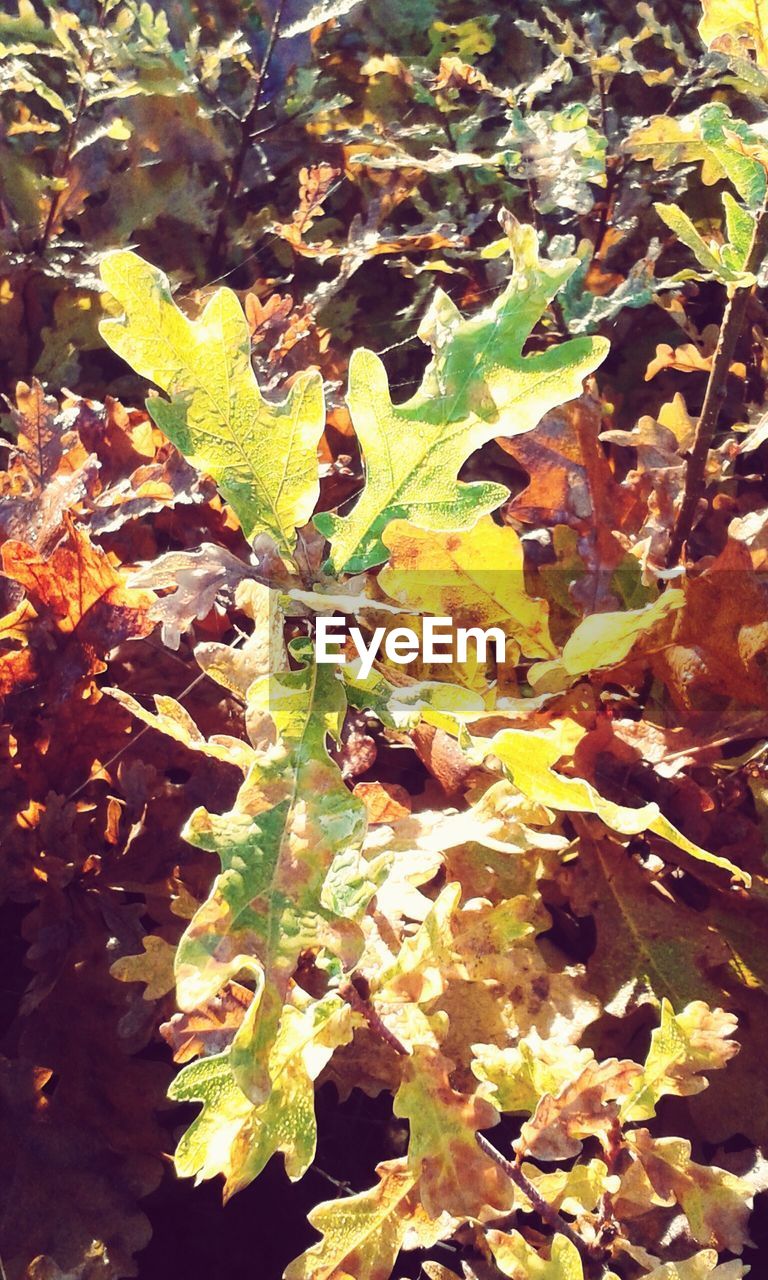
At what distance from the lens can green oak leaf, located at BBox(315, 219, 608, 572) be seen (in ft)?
2.12

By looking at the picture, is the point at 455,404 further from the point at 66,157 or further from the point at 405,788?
the point at 66,157

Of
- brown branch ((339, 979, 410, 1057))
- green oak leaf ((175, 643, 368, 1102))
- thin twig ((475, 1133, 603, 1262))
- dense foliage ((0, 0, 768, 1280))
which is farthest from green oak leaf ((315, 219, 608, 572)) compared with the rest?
thin twig ((475, 1133, 603, 1262))

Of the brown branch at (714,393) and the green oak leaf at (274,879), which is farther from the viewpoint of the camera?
the brown branch at (714,393)

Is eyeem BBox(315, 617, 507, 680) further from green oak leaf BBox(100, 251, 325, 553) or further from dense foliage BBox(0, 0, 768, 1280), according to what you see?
green oak leaf BBox(100, 251, 325, 553)

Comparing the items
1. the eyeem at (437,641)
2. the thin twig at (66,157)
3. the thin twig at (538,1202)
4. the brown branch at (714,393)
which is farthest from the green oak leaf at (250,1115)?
the thin twig at (66,157)

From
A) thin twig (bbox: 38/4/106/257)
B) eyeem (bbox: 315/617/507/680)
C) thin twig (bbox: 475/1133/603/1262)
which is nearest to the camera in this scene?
thin twig (bbox: 475/1133/603/1262)

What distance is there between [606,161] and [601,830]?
32.6 inches

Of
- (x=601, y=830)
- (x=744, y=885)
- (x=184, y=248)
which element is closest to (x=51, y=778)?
(x=601, y=830)

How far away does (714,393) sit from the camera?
79 cm

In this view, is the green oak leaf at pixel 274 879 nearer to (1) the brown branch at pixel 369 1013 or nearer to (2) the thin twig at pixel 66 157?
(1) the brown branch at pixel 369 1013

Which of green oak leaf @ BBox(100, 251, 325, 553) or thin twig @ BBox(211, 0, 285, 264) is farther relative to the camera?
thin twig @ BBox(211, 0, 285, 264)

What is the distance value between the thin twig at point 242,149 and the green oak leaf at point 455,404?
817 millimetres

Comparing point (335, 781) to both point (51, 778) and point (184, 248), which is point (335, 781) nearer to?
point (51, 778)

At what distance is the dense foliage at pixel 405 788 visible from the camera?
2.12ft
